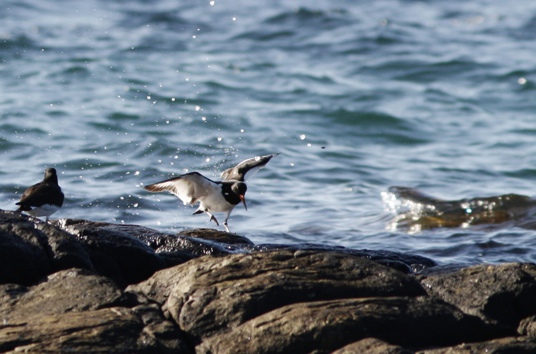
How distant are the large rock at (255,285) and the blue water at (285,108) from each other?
11.4 ft

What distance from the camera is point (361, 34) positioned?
71.9ft

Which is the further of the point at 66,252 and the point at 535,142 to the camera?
the point at 535,142

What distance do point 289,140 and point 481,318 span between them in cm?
973

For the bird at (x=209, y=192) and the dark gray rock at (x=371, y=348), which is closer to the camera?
the dark gray rock at (x=371, y=348)

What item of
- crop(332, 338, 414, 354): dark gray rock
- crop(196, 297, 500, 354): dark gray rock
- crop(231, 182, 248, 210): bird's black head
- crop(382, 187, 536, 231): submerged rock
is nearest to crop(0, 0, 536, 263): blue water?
crop(382, 187, 536, 231): submerged rock

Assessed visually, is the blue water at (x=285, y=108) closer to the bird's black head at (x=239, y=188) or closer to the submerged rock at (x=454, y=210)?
the submerged rock at (x=454, y=210)

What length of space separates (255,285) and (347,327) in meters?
0.67

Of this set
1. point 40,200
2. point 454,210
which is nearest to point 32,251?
point 40,200

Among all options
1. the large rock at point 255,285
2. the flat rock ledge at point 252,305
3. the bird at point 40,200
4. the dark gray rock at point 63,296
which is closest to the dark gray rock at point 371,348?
the flat rock ledge at point 252,305

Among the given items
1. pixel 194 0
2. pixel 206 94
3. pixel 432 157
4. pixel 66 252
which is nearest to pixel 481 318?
pixel 66 252

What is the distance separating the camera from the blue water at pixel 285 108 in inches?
449

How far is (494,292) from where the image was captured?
6.18 meters

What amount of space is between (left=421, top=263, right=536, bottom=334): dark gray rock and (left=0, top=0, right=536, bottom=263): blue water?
306cm

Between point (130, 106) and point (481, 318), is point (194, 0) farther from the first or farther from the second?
point (481, 318)
